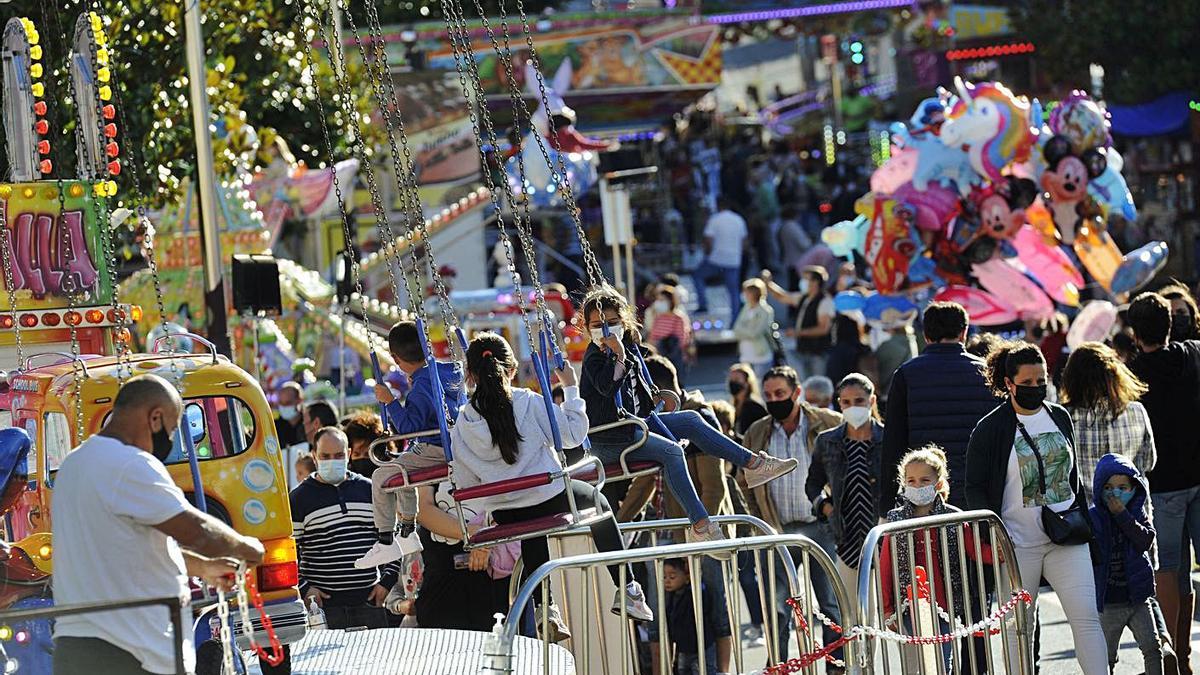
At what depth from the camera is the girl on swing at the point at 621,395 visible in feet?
30.1

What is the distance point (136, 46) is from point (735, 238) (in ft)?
37.5

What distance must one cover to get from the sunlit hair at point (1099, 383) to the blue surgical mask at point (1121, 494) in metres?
0.46

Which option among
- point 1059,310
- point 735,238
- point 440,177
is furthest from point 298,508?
point 440,177

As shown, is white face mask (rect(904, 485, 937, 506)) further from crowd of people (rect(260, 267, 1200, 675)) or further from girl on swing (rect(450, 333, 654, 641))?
girl on swing (rect(450, 333, 654, 641))

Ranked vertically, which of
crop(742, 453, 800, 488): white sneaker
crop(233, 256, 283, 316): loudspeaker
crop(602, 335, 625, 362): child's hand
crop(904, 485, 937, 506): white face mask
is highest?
crop(233, 256, 283, 316): loudspeaker

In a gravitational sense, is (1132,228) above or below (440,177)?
below

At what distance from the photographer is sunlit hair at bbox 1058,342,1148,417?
9.30m

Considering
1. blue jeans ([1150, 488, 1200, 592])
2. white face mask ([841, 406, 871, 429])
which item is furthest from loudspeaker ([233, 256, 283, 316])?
blue jeans ([1150, 488, 1200, 592])

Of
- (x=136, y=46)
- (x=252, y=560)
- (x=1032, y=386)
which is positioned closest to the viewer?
(x=252, y=560)

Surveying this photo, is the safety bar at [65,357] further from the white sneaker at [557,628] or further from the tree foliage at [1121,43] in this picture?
the tree foliage at [1121,43]

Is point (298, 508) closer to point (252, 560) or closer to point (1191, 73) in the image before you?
point (252, 560)

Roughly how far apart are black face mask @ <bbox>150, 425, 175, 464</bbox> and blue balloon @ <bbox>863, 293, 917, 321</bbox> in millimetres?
11157

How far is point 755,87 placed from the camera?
47.0 m

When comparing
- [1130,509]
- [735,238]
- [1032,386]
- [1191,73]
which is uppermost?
[1191,73]
